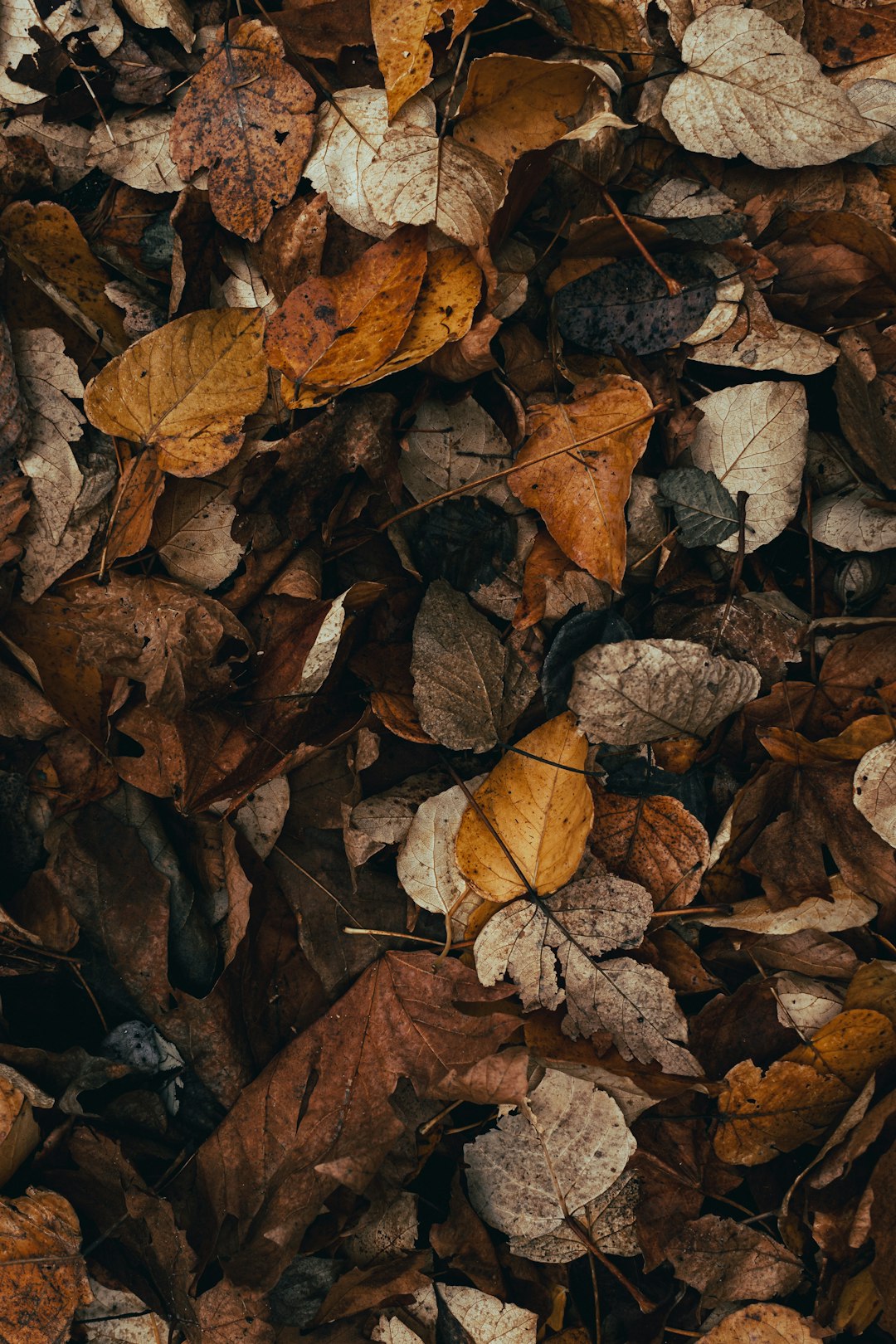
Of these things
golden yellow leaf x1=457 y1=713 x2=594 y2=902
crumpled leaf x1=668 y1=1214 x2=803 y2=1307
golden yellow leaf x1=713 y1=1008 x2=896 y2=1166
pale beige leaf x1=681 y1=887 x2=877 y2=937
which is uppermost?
golden yellow leaf x1=457 y1=713 x2=594 y2=902

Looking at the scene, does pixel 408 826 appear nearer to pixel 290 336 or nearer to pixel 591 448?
pixel 591 448

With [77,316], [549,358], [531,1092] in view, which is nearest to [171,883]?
[531,1092]

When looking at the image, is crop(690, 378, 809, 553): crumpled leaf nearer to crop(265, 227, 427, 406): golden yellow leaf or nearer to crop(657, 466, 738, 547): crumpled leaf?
crop(657, 466, 738, 547): crumpled leaf

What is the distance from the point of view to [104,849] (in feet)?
5.60

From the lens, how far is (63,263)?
5.30 feet

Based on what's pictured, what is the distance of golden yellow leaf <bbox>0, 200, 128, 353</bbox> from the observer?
1588 mm

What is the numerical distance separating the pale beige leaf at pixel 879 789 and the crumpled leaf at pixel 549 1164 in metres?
0.66

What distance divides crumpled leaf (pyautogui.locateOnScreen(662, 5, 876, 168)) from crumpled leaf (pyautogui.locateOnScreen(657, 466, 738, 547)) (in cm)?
54

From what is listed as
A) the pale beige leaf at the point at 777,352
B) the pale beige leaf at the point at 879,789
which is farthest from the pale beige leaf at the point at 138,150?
the pale beige leaf at the point at 879,789

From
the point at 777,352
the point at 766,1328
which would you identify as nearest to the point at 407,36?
the point at 777,352

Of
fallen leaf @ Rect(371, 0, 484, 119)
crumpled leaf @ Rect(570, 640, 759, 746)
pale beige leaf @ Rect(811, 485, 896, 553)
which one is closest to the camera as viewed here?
fallen leaf @ Rect(371, 0, 484, 119)

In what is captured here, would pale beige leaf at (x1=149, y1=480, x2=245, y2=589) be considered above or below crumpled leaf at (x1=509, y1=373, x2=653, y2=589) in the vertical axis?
above

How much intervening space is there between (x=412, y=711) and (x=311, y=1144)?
0.76m

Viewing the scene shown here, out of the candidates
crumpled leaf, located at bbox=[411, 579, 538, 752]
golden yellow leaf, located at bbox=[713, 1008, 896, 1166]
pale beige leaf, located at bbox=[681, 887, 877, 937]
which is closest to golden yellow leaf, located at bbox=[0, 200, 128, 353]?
crumpled leaf, located at bbox=[411, 579, 538, 752]
